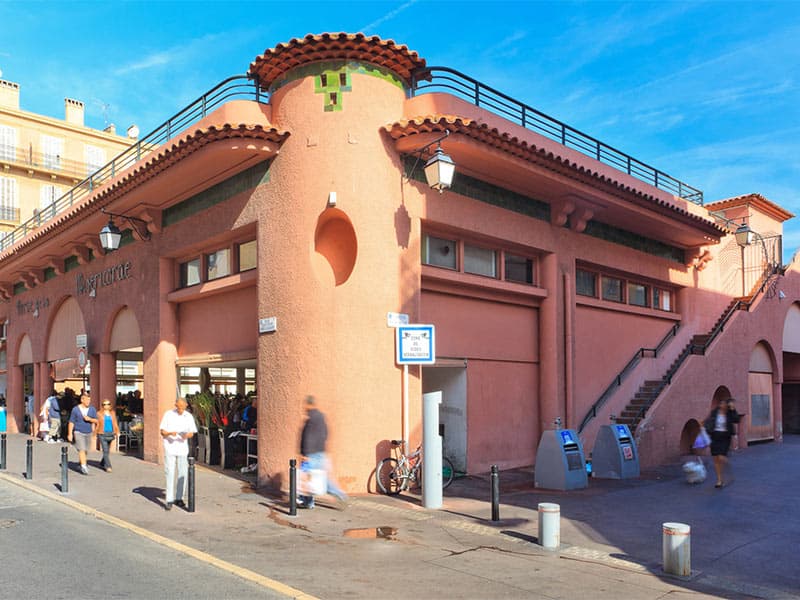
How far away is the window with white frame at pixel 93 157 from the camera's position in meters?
42.3

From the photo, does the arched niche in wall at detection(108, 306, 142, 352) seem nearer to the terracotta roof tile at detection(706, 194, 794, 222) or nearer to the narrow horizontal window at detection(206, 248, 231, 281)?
the narrow horizontal window at detection(206, 248, 231, 281)

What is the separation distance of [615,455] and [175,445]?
8274 mm

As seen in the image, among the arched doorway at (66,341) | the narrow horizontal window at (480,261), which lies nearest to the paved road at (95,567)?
the narrow horizontal window at (480,261)

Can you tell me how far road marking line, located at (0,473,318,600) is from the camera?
6.36m

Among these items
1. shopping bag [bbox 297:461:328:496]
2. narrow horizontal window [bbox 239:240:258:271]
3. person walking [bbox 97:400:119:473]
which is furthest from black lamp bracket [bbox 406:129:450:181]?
person walking [bbox 97:400:119:473]

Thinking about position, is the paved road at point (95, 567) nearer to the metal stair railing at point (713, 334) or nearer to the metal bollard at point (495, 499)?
the metal bollard at point (495, 499)

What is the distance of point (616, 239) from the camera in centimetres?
1772

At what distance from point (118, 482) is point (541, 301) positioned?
948cm

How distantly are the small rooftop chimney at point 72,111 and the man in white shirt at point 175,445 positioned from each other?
38.5 metres

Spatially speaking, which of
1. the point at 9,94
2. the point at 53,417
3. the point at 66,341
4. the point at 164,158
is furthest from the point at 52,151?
the point at 164,158

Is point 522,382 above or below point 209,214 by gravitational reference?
below

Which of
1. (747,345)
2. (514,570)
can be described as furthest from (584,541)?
(747,345)

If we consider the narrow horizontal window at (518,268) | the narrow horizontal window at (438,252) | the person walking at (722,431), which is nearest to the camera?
the person walking at (722,431)

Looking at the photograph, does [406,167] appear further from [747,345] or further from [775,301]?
[775,301]
